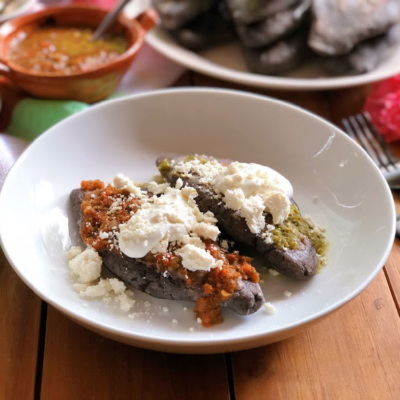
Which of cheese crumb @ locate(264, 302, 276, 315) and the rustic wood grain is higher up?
cheese crumb @ locate(264, 302, 276, 315)

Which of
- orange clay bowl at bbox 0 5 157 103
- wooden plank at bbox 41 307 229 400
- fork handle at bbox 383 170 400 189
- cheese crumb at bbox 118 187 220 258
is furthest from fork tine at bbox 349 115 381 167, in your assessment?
wooden plank at bbox 41 307 229 400

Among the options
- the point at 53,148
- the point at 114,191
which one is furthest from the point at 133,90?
the point at 114,191

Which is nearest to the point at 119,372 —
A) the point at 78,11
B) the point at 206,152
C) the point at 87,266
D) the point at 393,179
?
the point at 87,266

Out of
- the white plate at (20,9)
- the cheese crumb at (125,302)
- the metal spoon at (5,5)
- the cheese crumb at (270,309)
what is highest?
the metal spoon at (5,5)

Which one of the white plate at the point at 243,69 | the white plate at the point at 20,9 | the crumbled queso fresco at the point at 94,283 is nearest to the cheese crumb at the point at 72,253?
the crumbled queso fresco at the point at 94,283

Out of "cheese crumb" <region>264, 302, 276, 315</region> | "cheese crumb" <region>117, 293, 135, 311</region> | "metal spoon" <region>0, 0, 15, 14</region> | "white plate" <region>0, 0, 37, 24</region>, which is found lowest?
"cheese crumb" <region>264, 302, 276, 315</region>

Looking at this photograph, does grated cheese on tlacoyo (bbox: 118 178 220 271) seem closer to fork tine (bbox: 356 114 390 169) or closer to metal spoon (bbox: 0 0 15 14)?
fork tine (bbox: 356 114 390 169)

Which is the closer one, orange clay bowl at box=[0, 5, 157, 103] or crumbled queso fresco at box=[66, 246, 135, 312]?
crumbled queso fresco at box=[66, 246, 135, 312]

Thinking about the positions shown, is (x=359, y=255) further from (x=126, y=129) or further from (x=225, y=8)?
(x=225, y=8)

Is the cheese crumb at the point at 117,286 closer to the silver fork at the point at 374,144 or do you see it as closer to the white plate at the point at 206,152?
the white plate at the point at 206,152
